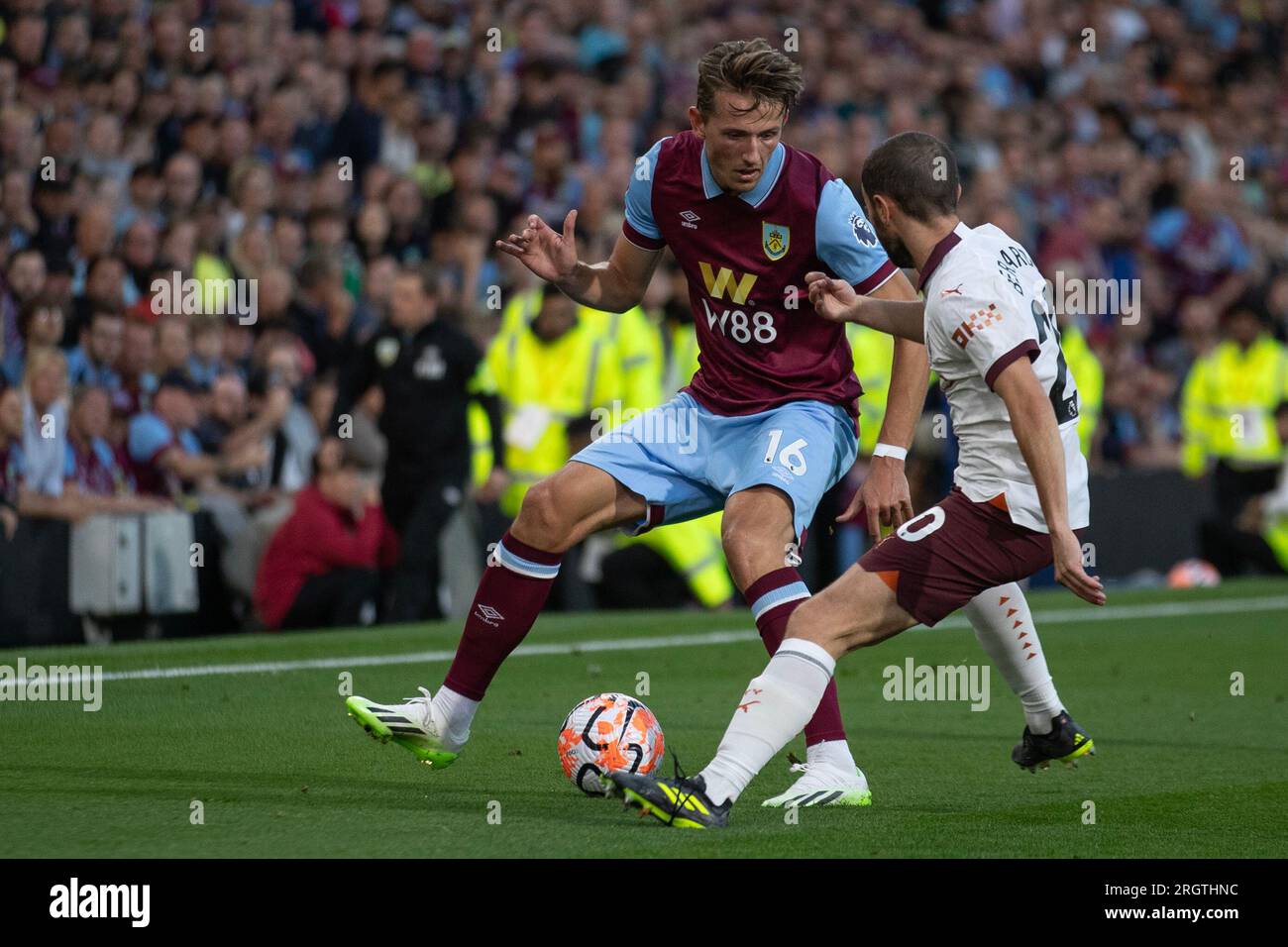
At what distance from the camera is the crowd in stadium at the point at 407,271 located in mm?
13367

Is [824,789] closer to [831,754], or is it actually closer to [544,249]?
[831,754]

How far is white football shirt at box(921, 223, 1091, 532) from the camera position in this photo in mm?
6195

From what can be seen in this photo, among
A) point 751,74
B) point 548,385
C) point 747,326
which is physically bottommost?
point 548,385

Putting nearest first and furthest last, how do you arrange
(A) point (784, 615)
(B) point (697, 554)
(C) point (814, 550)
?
(A) point (784, 615) < (B) point (697, 554) < (C) point (814, 550)

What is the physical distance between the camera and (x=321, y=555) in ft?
43.5

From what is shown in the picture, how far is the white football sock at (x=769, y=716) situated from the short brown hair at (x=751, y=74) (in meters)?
1.77

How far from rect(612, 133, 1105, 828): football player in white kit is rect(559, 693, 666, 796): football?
710 mm

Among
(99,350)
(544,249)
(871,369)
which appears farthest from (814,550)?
(544,249)

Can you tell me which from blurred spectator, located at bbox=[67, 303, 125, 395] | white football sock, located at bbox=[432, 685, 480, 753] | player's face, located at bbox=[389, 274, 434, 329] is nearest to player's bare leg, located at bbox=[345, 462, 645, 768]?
white football sock, located at bbox=[432, 685, 480, 753]

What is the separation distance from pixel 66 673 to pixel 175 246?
4689mm

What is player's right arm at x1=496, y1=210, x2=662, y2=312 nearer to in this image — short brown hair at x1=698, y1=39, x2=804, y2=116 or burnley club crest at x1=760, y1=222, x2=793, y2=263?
burnley club crest at x1=760, y1=222, x2=793, y2=263

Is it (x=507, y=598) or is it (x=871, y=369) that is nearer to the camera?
(x=507, y=598)

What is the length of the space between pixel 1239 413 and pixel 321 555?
28.5ft

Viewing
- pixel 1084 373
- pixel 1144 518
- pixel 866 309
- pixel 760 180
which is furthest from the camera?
pixel 1144 518
